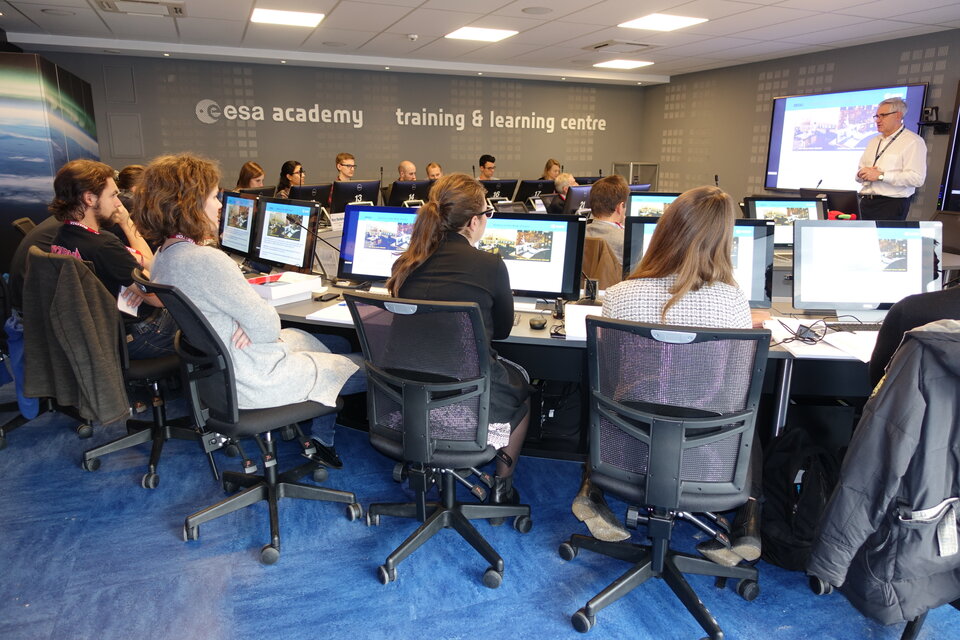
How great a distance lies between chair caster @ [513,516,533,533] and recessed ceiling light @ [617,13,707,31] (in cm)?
502

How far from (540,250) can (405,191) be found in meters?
2.70

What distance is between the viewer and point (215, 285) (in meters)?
1.97

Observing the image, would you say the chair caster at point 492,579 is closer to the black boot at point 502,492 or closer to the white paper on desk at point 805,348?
the black boot at point 502,492

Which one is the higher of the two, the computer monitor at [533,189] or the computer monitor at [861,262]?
the computer monitor at [533,189]

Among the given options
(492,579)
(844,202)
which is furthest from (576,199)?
(492,579)

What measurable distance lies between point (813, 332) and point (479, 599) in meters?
1.50

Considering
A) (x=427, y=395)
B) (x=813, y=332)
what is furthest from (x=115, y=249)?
(x=813, y=332)

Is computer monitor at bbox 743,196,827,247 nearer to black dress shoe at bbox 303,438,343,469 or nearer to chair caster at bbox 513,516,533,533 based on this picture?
chair caster at bbox 513,516,533,533

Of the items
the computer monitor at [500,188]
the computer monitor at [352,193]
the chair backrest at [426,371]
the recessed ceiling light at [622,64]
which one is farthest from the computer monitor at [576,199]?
the recessed ceiling light at [622,64]

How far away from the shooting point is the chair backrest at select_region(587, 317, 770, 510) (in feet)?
5.06

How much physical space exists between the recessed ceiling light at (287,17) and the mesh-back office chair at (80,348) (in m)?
4.04

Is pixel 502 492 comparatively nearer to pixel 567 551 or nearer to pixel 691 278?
pixel 567 551

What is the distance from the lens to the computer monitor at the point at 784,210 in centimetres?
371

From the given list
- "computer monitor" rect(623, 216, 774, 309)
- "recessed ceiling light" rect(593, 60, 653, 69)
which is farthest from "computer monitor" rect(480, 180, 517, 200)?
"recessed ceiling light" rect(593, 60, 653, 69)
